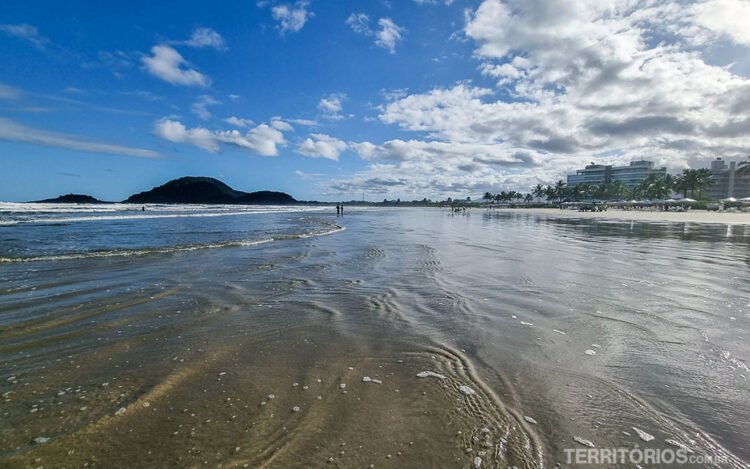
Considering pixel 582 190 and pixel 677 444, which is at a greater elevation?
pixel 582 190

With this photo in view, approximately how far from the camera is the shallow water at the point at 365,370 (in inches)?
130

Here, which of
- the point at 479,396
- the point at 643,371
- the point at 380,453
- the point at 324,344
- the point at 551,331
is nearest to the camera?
the point at 380,453

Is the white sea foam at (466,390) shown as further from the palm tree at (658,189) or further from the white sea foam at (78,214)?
the palm tree at (658,189)

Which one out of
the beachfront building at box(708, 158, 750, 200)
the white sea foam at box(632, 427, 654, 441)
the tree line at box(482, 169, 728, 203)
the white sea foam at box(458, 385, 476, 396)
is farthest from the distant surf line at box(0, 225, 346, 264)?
the beachfront building at box(708, 158, 750, 200)

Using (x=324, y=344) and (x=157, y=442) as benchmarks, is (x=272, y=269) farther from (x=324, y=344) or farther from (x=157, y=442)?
(x=157, y=442)

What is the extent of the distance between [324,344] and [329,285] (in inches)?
176

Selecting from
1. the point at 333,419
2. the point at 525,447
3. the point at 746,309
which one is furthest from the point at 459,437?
the point at 746,309

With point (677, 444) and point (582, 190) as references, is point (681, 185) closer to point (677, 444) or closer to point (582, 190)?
point (582, 190)

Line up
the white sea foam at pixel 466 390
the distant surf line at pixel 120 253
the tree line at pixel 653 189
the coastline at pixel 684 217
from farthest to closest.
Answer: the tree line at pixel 653 189
the coastline at pixel 684 217
the distant surf line at pixel 120 253
the white sea foam at pixel 466 390

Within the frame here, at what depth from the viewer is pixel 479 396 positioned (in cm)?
413

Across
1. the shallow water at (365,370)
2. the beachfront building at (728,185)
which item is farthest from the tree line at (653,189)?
the shallow water at (365,370)

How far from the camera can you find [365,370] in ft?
15.8

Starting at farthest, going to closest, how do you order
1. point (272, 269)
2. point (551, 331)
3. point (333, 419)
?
1. point (272, 269)
2. point (551, 331)
3. point (333, 419)

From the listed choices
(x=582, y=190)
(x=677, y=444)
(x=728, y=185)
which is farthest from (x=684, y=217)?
(x=728, y=185)
